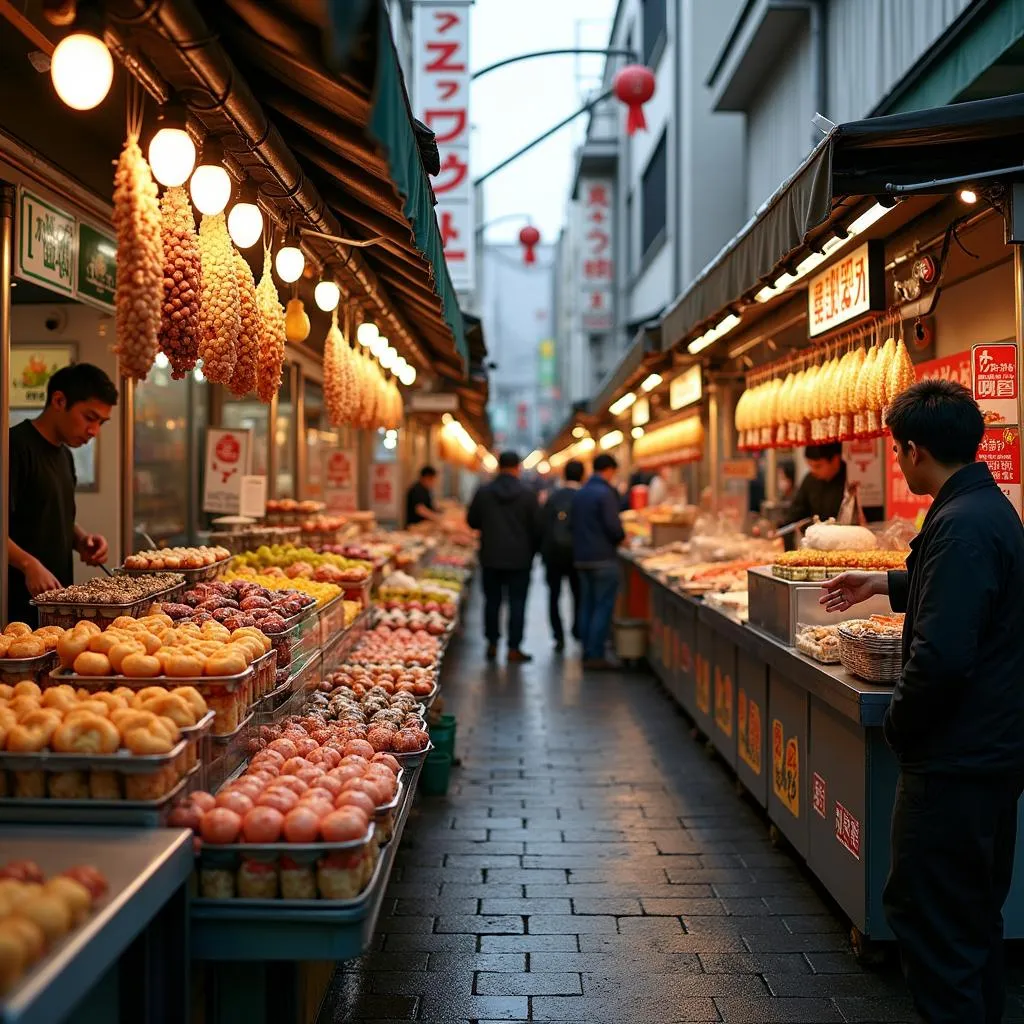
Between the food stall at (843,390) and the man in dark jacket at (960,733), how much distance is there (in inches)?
32.4

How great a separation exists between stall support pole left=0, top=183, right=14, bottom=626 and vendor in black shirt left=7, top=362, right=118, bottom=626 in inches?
24.5

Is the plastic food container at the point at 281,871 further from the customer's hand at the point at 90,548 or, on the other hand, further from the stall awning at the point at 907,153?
the customer's hand at the point at 90,548

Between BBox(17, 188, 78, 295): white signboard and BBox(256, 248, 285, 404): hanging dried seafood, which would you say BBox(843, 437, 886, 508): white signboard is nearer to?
BBox(256, 248, 285, 404): hanging dried seafood

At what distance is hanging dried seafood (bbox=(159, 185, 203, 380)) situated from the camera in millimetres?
3889

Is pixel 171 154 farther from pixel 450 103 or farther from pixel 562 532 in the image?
A: pixel 562 532

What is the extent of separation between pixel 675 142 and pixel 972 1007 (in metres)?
19.2

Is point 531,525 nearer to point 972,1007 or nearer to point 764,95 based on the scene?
point 764,95

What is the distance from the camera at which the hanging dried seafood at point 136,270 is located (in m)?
3.39

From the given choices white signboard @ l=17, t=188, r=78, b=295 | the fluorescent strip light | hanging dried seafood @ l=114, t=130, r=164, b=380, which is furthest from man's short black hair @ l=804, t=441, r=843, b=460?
hanging dried seafood @ l=114, t=130, r=164, b=380

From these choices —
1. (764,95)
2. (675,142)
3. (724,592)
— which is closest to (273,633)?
(724,592)

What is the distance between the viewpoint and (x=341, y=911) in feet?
9.60

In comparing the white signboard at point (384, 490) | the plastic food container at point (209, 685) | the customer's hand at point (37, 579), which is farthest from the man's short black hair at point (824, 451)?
the white signboard at point (384, 490)

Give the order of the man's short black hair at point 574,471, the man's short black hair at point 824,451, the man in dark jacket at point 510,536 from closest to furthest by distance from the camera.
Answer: the man's short black hair at point 824,451 < the man in dark jacket at point 510,536 < the man's short black hair at point 574,471

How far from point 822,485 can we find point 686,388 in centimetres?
238
